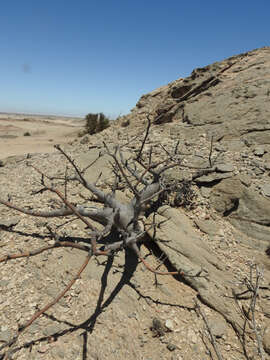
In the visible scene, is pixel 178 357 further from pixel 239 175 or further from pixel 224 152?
pixel 224 152

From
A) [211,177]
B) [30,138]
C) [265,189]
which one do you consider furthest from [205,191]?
[30,138]

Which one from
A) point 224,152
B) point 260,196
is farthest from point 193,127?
point 260,196

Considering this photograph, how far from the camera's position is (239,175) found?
12.9 feet

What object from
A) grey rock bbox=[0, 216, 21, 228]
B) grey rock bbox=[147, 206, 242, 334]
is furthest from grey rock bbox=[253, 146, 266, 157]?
grey rock bbox=[0, 216, 21, 228]

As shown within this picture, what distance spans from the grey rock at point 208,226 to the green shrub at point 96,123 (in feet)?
41.4

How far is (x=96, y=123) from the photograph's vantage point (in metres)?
15.4

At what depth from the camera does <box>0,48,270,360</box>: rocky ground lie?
2.08m

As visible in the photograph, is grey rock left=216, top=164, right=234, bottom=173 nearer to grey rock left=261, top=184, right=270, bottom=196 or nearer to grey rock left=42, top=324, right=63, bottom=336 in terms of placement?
grey rock left=261, top=184, right=270, bottom=196

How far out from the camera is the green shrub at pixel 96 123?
1498 cm

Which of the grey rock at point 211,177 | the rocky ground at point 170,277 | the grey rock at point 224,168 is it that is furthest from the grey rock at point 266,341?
the grey rock at point 224,168

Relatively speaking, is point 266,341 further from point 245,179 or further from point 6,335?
point 6,335

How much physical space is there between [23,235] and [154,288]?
77.0 inches

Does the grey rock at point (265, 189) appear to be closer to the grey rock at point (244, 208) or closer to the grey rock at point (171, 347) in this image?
the grey rock at point (244, 208)

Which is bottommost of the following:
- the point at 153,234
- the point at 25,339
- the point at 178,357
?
the point at 178,357
